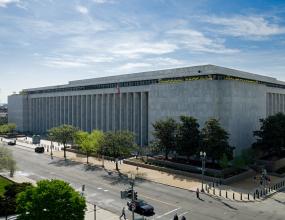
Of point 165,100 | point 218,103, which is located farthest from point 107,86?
point 218,103

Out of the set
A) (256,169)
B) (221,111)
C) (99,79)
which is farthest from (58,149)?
(256,169)

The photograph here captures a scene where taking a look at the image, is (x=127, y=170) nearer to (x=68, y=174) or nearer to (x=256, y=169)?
(x=68, y=174)

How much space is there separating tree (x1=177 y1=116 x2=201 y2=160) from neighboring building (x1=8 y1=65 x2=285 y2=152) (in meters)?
7.00

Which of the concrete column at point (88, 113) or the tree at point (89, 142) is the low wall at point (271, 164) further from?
the concrete column at point (88, 113)

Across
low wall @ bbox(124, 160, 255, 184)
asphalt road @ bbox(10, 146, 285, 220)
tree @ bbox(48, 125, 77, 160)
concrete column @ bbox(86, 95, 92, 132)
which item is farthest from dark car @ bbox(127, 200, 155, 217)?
concrete column @ bbox(86, 95, 92, 132)

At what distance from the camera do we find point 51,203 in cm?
2436

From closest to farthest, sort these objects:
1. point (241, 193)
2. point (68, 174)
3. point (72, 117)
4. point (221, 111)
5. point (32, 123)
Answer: point (241, 193), point (68, 174), point (221, 111), point (72, 117), point (32, 123)

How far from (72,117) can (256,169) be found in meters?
68.3

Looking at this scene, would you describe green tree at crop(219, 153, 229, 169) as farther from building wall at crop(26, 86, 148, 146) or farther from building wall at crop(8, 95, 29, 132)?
building wall at crop(8, 95, 29, 132)

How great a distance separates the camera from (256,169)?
57.2 meters

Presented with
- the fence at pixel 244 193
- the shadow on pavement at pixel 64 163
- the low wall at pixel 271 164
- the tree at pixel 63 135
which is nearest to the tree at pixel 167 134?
the fence at pixel 244 193

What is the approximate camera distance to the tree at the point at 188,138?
55.9m

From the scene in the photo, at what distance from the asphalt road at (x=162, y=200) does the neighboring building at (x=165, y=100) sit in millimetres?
22473

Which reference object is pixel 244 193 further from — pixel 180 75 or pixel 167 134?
pixel 180 75
